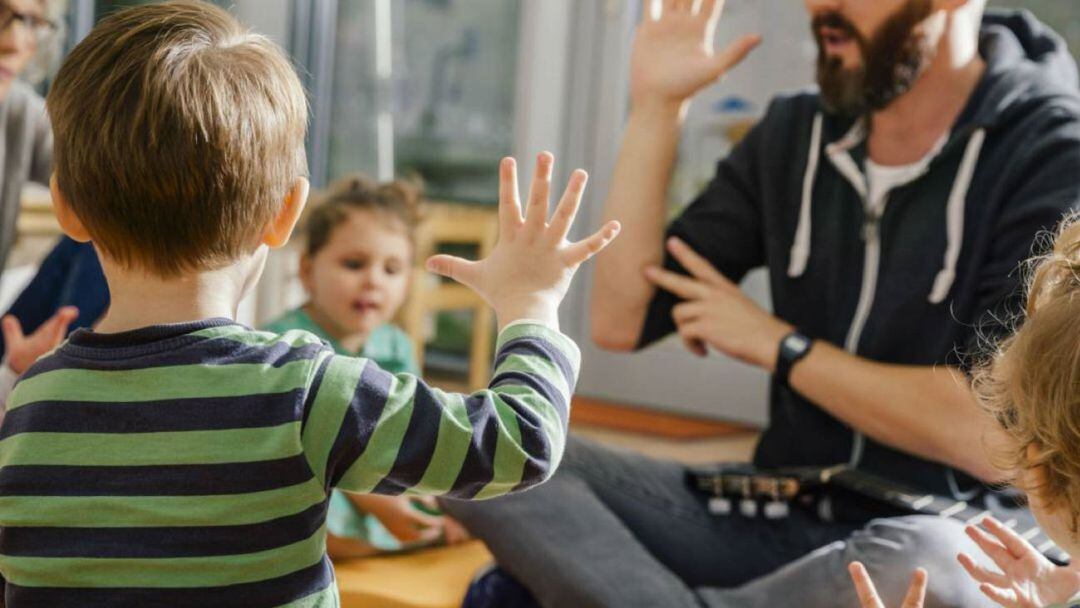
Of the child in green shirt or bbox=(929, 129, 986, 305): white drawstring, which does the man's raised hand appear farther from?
the child in green shirt

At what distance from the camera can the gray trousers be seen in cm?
121

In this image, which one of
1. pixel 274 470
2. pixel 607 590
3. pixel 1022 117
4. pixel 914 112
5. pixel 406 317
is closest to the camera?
pixel 274 470

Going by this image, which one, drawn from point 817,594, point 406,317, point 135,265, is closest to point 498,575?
point 817,594

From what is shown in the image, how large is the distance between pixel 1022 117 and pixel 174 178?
1036 mm

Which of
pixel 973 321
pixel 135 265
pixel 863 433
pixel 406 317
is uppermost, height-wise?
pixel 135 265

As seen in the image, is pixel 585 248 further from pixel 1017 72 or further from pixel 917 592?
pixel 1017 72

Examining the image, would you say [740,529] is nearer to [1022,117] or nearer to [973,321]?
[973,321]

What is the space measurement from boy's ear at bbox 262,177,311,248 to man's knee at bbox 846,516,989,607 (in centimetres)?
66

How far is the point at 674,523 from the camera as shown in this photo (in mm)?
1504

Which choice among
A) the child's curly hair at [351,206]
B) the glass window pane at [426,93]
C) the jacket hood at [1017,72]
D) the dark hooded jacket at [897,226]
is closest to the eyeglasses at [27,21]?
the child's curly hair at [351,206]

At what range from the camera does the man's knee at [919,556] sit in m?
1.16

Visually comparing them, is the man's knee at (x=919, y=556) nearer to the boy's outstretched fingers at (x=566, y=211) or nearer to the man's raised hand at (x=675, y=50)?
the boy's outstretched fingers at (x=566, y=211)

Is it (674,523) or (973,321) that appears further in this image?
(674,523)

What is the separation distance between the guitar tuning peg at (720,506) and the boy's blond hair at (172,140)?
2.67 feet
